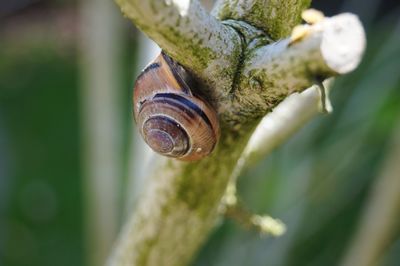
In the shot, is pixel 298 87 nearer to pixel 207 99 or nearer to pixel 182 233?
pixel 207 99

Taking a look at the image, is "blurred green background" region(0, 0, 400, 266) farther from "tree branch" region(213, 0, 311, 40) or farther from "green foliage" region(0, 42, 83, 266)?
"tree branch" region(213, 0, 311, 40)

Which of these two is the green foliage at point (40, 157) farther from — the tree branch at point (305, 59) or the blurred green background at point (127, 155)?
the tree branch at point (305, 59)

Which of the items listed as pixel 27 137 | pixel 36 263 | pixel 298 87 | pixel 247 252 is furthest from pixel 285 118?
pixel 27 137

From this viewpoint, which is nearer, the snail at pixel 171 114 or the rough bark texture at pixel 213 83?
the rough bark texture at pixel 213 83

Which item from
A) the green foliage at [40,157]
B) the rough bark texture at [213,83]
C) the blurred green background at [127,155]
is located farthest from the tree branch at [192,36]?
the green foliage at [40,157]

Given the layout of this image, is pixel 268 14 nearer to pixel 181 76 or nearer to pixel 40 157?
pixel 181 76

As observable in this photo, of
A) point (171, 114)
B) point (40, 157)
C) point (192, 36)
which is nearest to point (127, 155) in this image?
point (40, 157)
